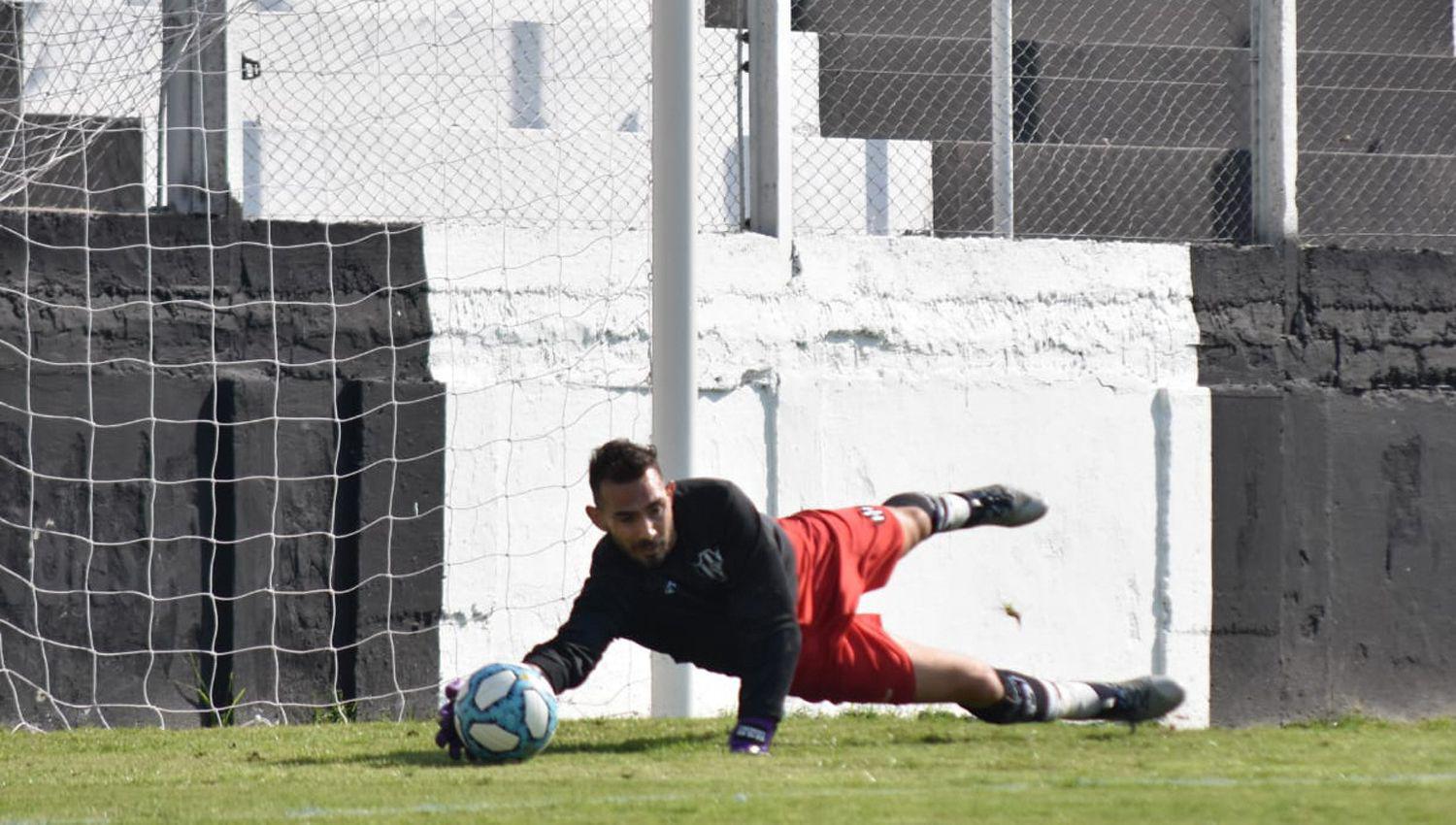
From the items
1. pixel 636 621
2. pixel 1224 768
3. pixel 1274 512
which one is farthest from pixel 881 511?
pixel 1274 512

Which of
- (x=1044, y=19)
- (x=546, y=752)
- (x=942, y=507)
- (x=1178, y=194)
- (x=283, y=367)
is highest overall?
(x=1044, y=19)

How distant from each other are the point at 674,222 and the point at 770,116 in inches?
41.5

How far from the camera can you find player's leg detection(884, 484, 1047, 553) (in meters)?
6.80

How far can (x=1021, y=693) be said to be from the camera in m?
6.55

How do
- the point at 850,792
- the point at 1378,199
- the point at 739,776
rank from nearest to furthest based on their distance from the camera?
the point at 850,792
the point at 739,776
the point at 1378,199

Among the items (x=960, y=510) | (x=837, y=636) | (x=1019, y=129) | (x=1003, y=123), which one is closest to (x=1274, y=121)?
(x=1019, y=129)

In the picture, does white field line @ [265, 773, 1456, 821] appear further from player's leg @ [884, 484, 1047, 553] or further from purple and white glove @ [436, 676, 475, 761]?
player's leg @ [884, 484, 1047, 553]

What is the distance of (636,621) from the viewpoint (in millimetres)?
6199

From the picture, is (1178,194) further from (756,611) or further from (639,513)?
(639,513)

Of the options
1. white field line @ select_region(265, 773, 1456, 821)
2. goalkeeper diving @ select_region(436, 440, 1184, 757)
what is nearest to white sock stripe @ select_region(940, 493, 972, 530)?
goalkeeper diving @ select_region(436, 440, 1184, 757)

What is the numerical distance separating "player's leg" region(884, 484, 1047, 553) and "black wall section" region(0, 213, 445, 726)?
2036mm

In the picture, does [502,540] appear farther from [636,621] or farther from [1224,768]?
[1224,768]

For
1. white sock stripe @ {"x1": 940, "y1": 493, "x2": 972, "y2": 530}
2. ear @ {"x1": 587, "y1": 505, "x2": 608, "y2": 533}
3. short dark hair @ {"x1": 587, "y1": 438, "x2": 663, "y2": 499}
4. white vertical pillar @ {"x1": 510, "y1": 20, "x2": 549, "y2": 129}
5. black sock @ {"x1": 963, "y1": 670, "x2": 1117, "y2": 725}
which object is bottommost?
black sock @ {"x1": 963, "y1": 670, "x2": 1117, "y2": 725}

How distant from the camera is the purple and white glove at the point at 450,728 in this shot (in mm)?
5812
